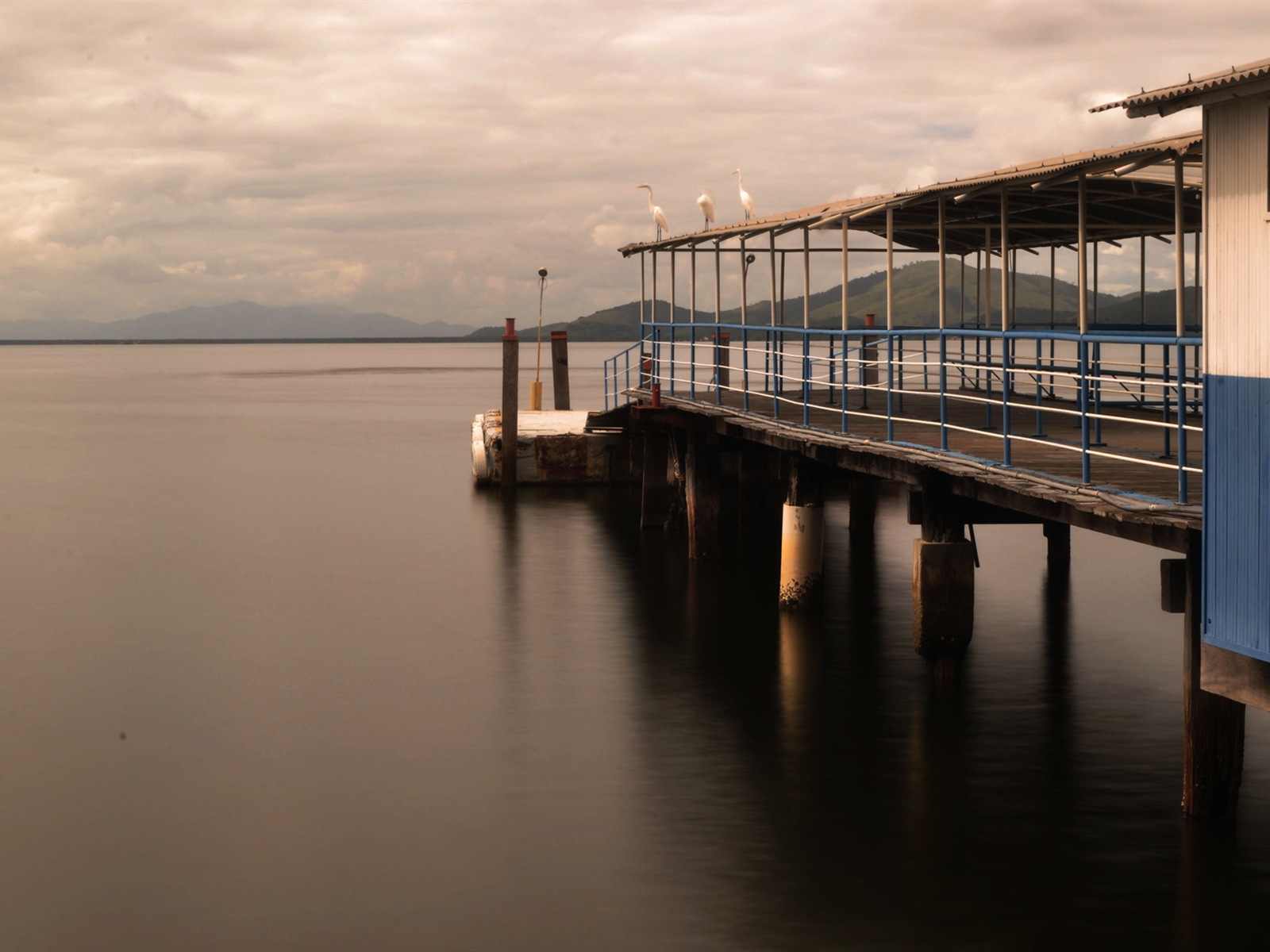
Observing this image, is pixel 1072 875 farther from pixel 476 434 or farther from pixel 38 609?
pixel 476 434

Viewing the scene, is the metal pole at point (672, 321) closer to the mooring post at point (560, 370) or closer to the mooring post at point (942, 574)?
the mooring post at point (942, 574)

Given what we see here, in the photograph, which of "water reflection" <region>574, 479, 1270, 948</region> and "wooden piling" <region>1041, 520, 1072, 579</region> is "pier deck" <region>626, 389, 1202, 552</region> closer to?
"wooden piling" <region>1041, 520, 1072, 579</region>

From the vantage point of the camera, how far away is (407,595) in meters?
21.7

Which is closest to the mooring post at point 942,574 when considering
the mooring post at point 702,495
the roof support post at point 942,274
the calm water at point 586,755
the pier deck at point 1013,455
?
the pier deck at point 1013,455

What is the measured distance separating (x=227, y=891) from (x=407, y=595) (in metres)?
11.4

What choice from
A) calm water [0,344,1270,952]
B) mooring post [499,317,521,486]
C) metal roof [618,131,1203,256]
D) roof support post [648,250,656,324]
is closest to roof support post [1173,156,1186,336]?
metal roof [618,131,1203,256]

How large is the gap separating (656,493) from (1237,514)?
17.8 metres

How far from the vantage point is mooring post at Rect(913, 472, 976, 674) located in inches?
543

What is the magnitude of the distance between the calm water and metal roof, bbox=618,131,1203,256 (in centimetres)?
500

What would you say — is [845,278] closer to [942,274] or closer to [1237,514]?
[942,274]

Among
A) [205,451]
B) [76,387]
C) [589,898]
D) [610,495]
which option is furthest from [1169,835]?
[76,387]

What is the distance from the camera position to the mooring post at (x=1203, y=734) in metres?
9.51

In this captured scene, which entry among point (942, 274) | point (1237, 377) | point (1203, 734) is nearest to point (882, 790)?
point (1203, 734)

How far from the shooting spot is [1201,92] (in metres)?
8.57
